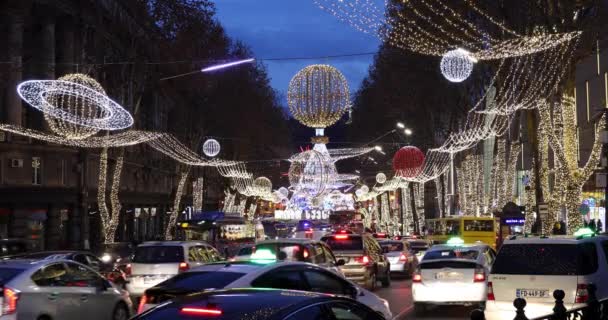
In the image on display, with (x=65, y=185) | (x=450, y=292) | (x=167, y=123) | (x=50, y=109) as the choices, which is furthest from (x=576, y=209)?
(x=167, y=123)

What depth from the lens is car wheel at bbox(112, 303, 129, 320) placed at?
16188 millimetres

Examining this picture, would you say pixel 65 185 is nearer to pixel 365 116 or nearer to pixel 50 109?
pixel 50 109

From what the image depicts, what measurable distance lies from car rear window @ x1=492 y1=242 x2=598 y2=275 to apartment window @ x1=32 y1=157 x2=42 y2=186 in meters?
35.5

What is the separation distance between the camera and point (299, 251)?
2002 centimetres

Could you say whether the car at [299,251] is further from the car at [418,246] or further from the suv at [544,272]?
the car at [418,246]

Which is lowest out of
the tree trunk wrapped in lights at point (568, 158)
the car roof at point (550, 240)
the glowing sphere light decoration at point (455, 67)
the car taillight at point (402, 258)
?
the car taillight at point (402, 258)

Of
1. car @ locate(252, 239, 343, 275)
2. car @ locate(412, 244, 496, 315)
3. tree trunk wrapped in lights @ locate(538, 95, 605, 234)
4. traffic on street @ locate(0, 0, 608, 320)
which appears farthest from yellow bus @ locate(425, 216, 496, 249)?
car @ locate(412, 244, 496, 315)

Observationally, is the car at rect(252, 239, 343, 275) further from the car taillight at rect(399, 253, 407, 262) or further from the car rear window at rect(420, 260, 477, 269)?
the car taillight at rect(399, 253, 407, 262)

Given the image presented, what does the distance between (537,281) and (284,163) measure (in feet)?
295

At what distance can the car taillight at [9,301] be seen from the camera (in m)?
13.4

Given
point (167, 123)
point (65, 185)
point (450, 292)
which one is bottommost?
point (450, 292)

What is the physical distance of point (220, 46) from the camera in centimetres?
5062

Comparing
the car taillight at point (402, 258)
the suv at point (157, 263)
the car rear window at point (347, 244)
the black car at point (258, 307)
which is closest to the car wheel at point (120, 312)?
the suv at point (157, 263)

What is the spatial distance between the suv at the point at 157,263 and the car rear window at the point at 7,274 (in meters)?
6.22
